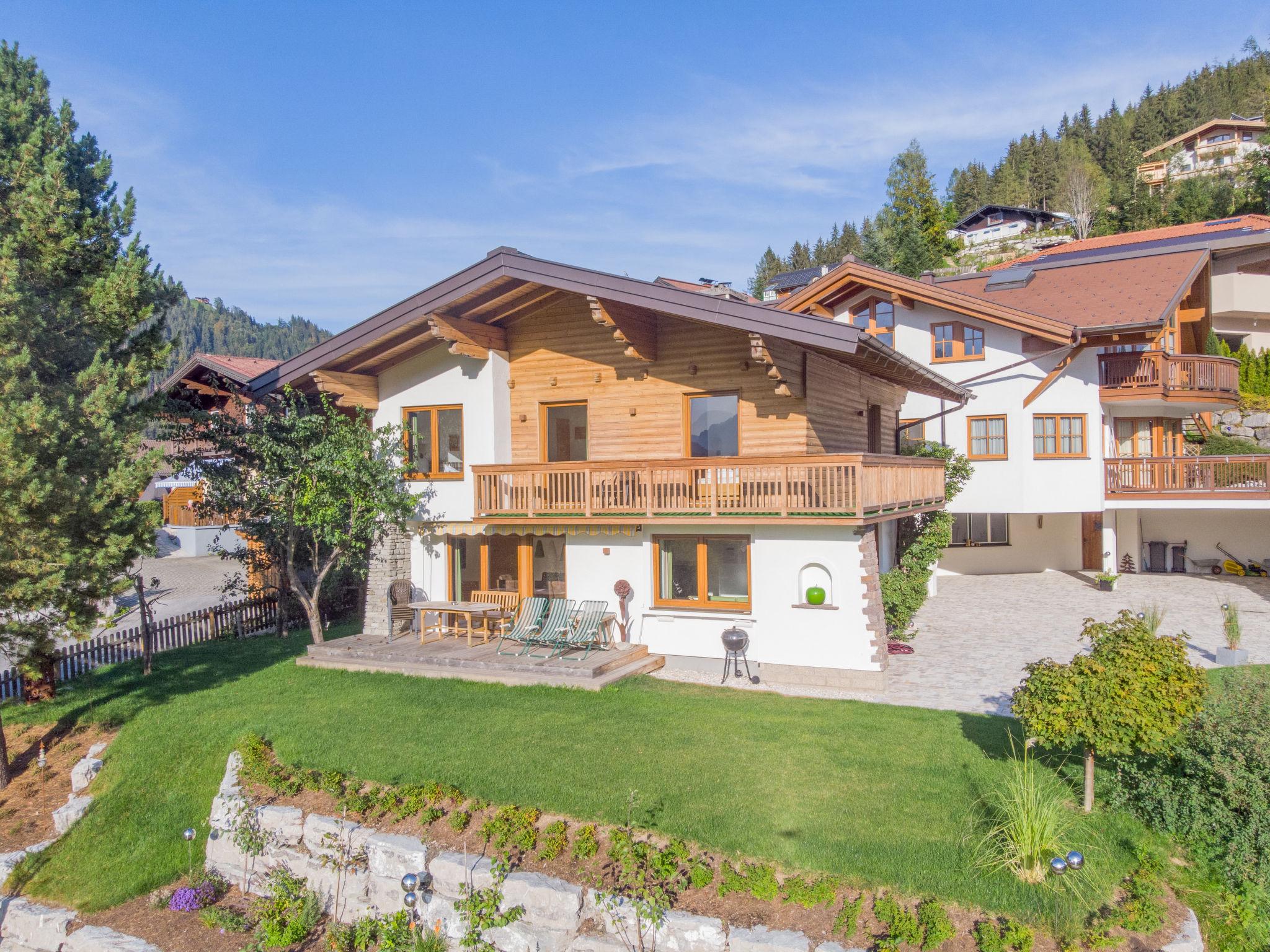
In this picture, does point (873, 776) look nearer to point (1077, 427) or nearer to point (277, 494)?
point (277, 494)

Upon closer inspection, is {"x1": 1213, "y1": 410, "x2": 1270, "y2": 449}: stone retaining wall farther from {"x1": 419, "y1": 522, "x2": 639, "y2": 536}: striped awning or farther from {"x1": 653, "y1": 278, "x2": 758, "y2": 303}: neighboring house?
{"x1": 419, "y1": 522, "x2": 639, "y2": 536}: striped awning

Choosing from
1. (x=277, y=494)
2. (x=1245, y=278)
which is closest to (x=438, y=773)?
(x=277, y=494)

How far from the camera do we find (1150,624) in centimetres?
1063

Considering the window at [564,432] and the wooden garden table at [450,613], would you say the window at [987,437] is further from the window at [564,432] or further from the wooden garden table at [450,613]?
the wooden garden table at [450,613]

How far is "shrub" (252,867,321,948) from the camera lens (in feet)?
27.9

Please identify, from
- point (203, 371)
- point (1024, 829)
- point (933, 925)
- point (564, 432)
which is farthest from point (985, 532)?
point (203, 371)

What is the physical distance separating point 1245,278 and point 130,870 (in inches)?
1491

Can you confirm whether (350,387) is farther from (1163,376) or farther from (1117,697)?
(1163,376)

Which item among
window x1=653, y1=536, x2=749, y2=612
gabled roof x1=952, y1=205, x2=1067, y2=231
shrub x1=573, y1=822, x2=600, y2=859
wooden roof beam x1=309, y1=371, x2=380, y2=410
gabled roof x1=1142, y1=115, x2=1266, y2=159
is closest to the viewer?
shrub x1=573, y1=822, x2=600, y2=859

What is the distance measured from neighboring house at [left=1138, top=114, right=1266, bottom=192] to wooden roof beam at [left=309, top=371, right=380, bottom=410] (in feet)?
264

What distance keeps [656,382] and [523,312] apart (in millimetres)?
3117

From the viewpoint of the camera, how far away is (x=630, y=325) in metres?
14.8

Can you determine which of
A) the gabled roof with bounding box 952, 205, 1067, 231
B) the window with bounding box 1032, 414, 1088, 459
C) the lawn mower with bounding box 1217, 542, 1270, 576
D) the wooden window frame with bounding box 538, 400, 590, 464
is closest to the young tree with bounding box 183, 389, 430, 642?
the wooden window frame with bounding box 538, 400, 590, 464

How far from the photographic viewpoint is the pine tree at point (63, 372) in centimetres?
1013
